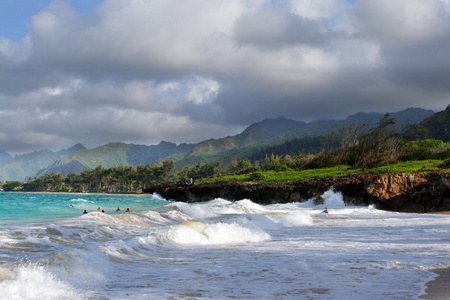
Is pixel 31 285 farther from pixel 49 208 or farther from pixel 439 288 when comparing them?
pixel 49 208

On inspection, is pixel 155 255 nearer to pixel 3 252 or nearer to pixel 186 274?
pixel 186 274

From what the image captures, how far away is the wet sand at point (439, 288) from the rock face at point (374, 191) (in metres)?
24.8

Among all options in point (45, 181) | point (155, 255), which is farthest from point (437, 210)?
point (45, 181)

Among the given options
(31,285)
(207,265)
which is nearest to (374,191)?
(207,265)

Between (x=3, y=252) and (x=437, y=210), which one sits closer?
(x=3, y=252)

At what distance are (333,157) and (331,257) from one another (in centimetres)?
4933

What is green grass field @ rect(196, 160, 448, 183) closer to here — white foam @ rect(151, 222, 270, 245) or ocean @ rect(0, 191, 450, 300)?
ocean @ rect(0, 191, 450, 300)

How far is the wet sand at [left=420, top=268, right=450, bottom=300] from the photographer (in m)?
5.17

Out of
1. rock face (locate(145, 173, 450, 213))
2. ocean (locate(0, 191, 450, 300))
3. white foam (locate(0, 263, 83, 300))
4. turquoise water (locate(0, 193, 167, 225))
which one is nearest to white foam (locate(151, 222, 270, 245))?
ocean (locate(0, 191, 450, 300))

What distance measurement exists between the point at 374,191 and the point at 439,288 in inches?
1042

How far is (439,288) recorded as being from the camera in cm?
570

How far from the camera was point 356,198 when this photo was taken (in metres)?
32.9

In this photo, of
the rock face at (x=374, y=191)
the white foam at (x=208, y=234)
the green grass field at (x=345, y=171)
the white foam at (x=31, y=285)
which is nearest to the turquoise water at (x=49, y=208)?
the white foam at (x=208, y=234)

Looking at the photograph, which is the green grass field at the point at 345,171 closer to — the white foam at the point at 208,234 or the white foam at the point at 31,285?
the white foam at the point at 208,234
